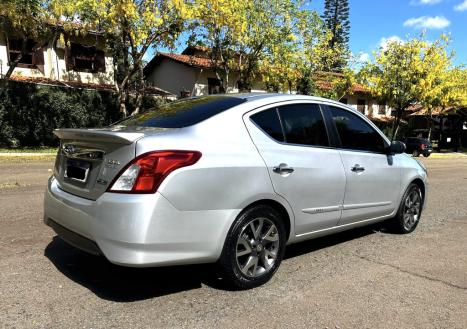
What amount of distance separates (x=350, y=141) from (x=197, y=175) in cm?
221

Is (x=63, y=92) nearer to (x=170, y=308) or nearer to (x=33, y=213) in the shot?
(x=33, y=213)

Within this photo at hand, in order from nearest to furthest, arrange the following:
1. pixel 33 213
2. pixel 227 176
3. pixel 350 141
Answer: pixel 227 176, pixel 350 141, pixel 33 213

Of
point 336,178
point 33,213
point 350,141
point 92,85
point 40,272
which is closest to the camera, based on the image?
point 40,272

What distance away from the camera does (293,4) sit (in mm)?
22641

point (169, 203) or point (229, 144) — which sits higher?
Answer: point (229, 144)

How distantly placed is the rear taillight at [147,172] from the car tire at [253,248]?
75cm

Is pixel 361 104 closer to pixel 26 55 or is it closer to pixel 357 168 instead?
pixel 26 55

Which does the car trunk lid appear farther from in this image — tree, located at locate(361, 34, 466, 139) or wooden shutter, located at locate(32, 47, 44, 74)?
tree, located at locate(361, 34, 466, 139)

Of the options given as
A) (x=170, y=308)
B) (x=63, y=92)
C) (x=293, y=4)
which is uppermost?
(x=293, y=4)

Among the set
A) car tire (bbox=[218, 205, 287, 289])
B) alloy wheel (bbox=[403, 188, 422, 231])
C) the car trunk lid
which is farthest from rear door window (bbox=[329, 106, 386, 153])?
the car trunk lid

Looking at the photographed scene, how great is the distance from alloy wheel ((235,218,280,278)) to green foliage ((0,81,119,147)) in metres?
18.9

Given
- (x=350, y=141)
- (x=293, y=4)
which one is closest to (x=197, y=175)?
(x=350, y=141)

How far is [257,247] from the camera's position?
12.5 feet

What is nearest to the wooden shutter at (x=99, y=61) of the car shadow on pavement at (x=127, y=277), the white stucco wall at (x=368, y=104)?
the car shadow on pavement at (x=127, y=277)
